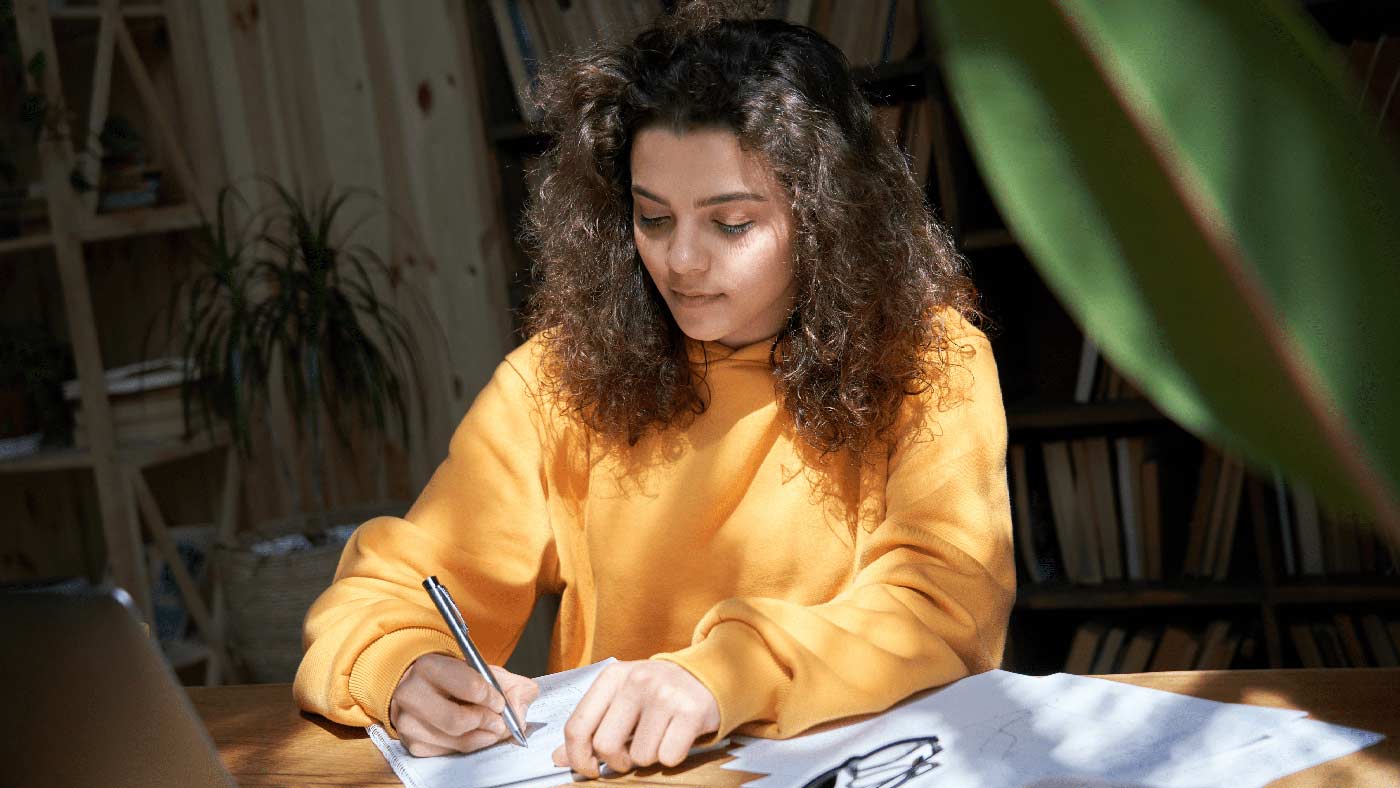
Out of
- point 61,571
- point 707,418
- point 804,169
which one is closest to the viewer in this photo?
point 804,169

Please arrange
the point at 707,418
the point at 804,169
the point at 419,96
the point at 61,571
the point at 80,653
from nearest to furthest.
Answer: the point at 80,653 → the point at 804,169 → the point at 707,418 → the point at 419,96 → the point at 61,571

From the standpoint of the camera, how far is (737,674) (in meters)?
1.00

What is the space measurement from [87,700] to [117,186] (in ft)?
8.52

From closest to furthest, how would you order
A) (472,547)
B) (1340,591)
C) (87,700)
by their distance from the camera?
(87,700) < (472,547) < (1340,591)

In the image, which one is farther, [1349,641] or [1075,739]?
[1349,641]

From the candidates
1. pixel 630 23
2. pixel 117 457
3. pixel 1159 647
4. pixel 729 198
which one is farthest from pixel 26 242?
pixel 1159 647

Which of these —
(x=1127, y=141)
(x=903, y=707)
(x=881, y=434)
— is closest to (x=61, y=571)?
(x=881, y=434)

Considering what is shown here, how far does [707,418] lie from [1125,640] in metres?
1.56

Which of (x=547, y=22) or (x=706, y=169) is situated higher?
(x=547, y=22)

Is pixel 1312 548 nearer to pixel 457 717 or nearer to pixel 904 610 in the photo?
pixel 904 610

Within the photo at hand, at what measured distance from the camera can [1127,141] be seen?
0.65 feet

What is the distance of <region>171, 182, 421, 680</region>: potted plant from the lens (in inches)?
98.1

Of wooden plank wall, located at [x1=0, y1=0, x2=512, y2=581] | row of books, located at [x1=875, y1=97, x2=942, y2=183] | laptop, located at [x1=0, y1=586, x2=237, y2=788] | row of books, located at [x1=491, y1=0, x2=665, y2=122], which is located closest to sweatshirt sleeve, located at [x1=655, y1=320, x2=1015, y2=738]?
laptop, located at [x1=0, y1=586, x2=237, y2=788]

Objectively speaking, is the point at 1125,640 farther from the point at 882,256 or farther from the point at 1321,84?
the point at 1321,84
